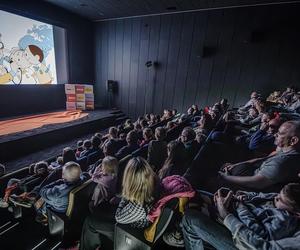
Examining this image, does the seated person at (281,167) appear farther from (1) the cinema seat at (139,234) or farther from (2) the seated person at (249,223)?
(1) the cinema seat at (139,234)

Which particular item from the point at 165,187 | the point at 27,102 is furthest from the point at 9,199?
the point at 27,102

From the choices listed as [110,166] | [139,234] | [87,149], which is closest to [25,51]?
[87,149]

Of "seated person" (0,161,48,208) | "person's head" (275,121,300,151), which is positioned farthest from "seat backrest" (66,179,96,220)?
"person's head" (275,121,300,151)

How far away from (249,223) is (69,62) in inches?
277

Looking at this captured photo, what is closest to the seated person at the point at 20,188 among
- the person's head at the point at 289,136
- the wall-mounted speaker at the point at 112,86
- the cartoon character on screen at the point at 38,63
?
the person's head at the point at 289,136

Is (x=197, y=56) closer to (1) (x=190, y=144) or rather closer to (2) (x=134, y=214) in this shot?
(1) (x=190, y=144)

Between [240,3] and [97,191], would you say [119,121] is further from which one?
Answer: [97,191]

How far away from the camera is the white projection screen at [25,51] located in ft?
15.9

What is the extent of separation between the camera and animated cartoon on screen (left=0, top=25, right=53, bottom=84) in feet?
16.2

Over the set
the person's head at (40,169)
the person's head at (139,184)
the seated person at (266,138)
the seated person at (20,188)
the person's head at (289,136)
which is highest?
the person's head at (289,136)

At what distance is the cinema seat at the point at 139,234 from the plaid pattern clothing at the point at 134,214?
45mm

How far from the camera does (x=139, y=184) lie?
4.82 ft

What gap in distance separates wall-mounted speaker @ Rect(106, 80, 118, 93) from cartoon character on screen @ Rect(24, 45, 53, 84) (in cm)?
194

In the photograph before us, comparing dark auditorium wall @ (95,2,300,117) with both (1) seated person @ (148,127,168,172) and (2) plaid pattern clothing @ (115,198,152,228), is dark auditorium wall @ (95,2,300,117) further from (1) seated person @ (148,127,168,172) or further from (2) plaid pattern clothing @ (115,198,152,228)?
(2) plaid pattern clothing @ (115,198,152,228)
